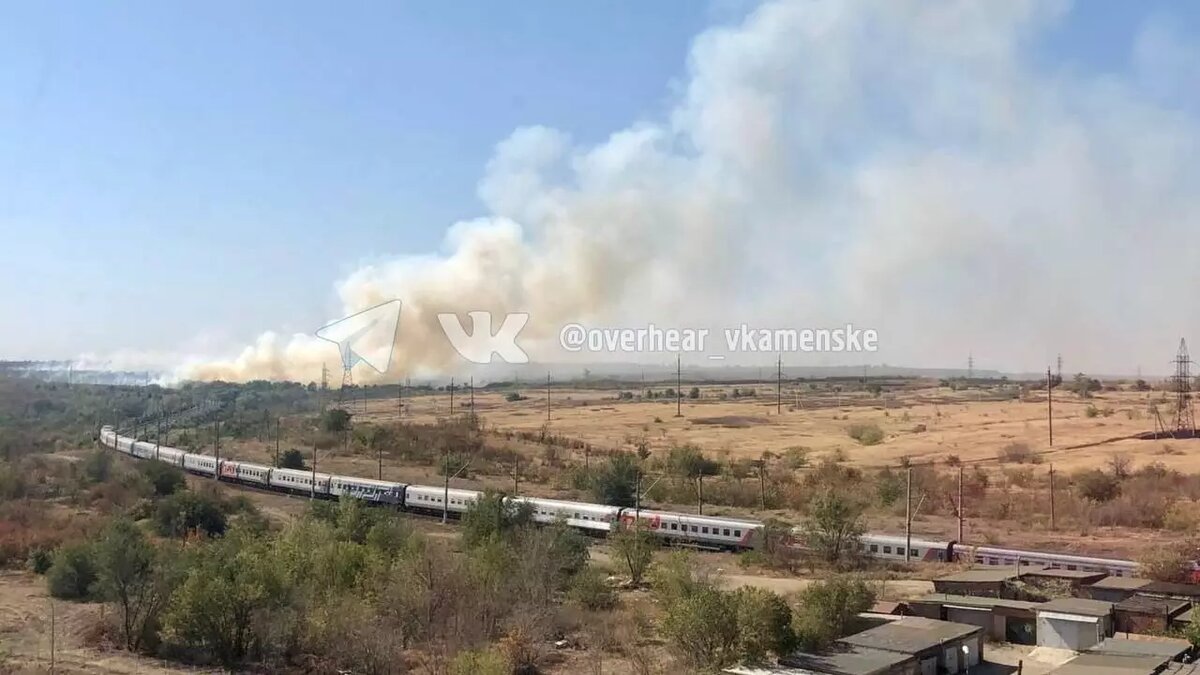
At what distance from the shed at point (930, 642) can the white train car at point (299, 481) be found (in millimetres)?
32474

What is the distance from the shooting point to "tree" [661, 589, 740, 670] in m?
17.0

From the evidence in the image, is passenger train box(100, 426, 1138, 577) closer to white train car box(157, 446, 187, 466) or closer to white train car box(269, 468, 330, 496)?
white train car box(269, 468, 330, 496)

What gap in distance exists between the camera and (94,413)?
96562mm

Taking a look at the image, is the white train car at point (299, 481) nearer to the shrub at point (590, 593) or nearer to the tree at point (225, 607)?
the shrub at point (590, 593)

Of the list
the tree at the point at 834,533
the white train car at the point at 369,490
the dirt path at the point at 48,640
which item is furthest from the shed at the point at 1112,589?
the white train car at the point at 369,490

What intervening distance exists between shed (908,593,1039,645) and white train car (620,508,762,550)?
10513 millimetres

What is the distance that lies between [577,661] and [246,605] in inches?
257

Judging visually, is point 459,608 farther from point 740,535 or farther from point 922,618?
point 740,535

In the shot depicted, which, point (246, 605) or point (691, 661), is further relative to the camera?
point (246, 605)

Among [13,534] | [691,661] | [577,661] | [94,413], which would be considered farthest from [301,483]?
[94,413]

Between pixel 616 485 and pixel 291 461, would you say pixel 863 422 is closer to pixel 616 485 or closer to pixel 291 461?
pixel 616 485

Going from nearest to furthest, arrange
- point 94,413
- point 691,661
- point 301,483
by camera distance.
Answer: point 691,661
point 301,483
point 94,413

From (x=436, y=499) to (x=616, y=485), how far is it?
751 centimetres

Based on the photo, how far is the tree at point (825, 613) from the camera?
18.7 metres
